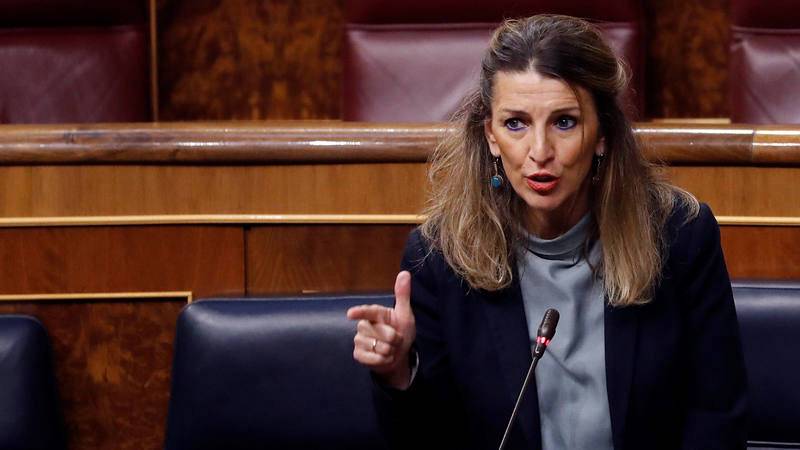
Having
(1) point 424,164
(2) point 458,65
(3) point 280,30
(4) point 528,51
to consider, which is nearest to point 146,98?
(3) point 280,30

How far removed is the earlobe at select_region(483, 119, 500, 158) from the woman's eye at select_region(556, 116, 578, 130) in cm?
4

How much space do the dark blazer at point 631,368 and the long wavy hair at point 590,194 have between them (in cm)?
1

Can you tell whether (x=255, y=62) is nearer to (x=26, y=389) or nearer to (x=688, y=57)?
(x=688, y=57)

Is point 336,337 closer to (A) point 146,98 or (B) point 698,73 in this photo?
(A) point 146,98

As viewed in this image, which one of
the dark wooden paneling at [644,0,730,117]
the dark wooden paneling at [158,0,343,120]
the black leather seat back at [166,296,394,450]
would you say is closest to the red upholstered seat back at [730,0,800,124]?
the dark wooden paneling at [644,0,730,117]

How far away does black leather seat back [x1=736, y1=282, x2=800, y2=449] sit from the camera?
684mm

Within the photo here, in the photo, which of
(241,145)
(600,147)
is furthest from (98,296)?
(600,147)

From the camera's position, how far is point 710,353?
2.05 ft

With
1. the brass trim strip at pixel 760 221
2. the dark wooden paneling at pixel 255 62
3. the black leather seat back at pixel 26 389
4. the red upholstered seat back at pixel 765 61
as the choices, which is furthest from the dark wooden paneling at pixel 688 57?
the black leather seat back at pixel 26 389

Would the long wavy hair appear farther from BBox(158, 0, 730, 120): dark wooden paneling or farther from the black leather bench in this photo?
BBox(158, 0, 730, 120): dark wooden paneling

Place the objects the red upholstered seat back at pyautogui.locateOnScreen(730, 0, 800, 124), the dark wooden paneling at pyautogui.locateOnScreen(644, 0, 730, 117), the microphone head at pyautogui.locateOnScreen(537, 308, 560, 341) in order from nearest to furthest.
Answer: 1. the microphone head at pyautogui.locateOnScreen(537, 308, 560, 341)
2. the red upholstered seat back at pyautogui.locateOnScreen(730, 0, 800, 124)
3. the dark wooden paneling at pyautogui.locateOnScreen(644, 0, 730, 117)

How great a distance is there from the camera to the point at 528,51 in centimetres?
62

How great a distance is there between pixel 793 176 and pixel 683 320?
0.17m

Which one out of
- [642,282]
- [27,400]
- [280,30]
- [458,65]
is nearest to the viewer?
[642,282]
